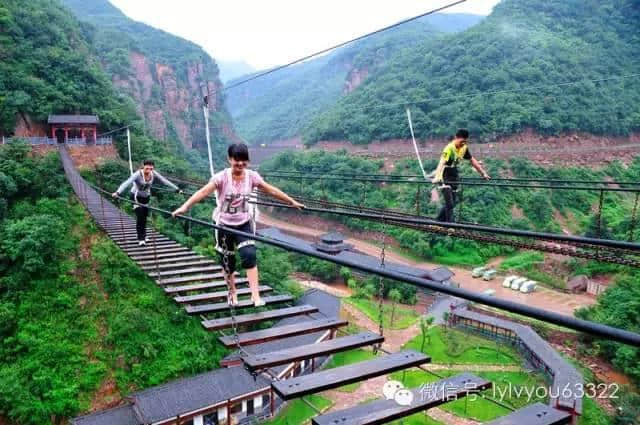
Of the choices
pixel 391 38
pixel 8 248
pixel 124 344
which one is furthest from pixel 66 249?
pixel 391 38

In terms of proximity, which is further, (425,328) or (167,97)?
(167,97)

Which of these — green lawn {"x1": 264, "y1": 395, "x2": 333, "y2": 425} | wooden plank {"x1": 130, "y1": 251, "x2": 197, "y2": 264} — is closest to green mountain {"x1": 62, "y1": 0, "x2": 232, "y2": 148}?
green lawn {"x1": 264, "y1": 395, "x2": 333, "y2": 425}

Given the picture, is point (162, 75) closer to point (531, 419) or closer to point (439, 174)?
point (439, 174)

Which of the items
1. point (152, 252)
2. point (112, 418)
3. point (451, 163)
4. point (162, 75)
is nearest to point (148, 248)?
point (152, 252)

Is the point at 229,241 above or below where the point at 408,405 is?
above

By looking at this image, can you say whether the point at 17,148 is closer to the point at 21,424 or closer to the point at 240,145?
the point at 21,424

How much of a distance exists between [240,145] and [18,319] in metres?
9.88

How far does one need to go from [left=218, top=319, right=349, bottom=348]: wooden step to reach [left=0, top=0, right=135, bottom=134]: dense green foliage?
18.0m

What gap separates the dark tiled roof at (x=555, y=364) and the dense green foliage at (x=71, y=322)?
8867 millimetres

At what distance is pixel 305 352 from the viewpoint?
258 cm

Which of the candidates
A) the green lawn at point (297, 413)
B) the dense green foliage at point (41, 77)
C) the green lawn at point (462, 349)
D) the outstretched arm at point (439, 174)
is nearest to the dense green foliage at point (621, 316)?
the green lawn at point (462, 349)

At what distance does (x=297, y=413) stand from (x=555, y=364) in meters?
7.57

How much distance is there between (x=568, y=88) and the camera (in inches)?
1252

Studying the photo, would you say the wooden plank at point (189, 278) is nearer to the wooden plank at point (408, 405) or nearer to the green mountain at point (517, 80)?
the wooden plank at point (408, 405)
